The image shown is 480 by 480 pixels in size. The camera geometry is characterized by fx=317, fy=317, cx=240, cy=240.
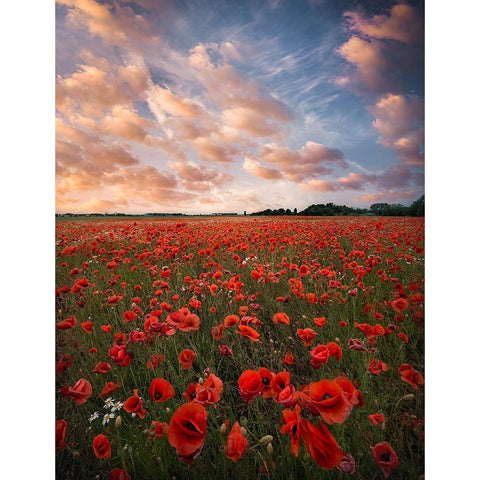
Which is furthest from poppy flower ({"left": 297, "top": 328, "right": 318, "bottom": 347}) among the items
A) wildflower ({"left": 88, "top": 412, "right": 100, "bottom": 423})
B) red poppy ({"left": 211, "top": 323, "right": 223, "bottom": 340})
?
wildflower ({"left": 88, "top": 412, "right": 100, "bottom": 423})

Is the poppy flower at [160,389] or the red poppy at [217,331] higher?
the red poppy at [217,331]

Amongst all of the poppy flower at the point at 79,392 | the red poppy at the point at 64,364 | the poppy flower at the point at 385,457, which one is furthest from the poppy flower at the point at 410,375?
the red poppy at the point at 64,364

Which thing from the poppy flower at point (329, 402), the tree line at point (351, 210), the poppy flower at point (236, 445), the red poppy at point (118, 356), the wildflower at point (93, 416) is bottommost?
the wildflower at point (93, 416)

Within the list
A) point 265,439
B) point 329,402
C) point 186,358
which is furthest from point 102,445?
point 329,402

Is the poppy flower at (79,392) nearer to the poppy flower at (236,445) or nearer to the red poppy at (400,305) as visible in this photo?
the poppy flower at (236,445)

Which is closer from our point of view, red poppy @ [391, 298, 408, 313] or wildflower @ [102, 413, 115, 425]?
wildflower @ [102, 413, 115, 425]

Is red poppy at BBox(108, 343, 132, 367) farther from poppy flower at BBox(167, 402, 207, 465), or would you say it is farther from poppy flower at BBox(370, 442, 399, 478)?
poppy flower at BBox(370, 442, 399, 478)

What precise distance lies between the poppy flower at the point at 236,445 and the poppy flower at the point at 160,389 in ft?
0.83

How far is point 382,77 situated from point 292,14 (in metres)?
0.68

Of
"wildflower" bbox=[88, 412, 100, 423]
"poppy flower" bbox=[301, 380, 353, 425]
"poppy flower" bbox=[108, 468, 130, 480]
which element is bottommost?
"poppy flower" bbox=[108, 468, 130, 480]

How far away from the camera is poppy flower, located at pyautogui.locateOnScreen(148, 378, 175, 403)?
1.10 metres

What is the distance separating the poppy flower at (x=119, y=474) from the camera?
1.17m

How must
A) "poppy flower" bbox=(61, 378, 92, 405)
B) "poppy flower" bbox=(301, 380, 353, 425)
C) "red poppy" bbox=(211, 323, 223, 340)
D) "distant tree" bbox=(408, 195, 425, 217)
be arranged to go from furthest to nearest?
"distant tree" bbox=(408, 195, 425, 217)
"red poppy" bbox=(211, 323, 223, 340)
"poppy flower" bbox=(61, 378, 92, 405)
"poppy flower" bbox=(301, 380, 353, 425)
